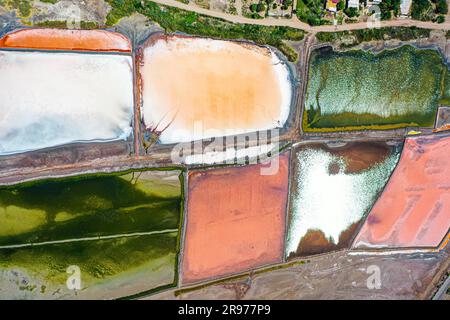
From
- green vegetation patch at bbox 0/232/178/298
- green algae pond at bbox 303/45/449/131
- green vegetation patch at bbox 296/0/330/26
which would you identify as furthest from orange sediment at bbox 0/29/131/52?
green algae pond at bbox 303/45/449/131

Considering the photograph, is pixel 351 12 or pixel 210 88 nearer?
pixel 210 88

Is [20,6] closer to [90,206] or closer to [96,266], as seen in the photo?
[90,206]

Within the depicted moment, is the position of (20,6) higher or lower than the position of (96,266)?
higher

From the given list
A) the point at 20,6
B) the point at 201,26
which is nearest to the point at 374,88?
the point at 201,26

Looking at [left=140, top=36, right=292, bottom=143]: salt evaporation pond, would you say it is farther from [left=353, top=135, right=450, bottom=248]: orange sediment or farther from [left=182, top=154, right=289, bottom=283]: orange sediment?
[left=353, top=135, right=450, bottom=248]: orange sediment

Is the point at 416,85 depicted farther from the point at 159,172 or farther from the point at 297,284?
the point at 159,172

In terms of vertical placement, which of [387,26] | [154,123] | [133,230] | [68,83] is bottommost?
[133,230]
